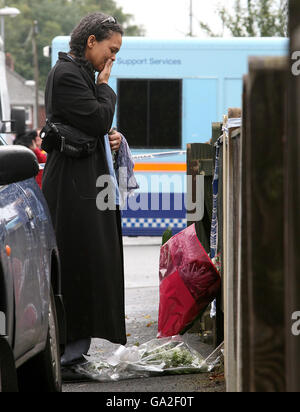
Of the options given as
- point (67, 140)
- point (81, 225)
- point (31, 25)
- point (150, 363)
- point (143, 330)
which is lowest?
point (143, 330)

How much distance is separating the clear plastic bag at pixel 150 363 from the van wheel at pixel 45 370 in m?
1.08

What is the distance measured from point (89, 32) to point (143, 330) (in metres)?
2.74

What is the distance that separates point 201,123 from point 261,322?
1400 cm

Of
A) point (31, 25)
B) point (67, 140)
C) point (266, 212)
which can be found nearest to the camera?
point (266, 212)

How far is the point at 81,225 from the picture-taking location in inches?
236

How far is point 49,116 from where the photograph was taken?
6043mm

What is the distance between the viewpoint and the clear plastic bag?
5.94 metres

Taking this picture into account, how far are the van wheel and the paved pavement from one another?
85 cm

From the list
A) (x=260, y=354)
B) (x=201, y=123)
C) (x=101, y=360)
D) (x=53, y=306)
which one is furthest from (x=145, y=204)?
(x=260, y=354)

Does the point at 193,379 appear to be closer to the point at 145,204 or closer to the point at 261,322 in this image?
the point at 261,322

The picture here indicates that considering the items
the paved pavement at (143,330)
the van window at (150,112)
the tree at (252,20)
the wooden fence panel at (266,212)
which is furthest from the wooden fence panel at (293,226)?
the tree at (252,20)

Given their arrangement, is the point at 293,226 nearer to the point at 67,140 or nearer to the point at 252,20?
the point at 67,140

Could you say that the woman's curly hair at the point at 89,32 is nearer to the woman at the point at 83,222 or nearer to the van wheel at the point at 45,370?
the woman at the point at 83,222

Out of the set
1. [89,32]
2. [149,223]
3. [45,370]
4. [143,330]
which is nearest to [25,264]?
[45,370]
